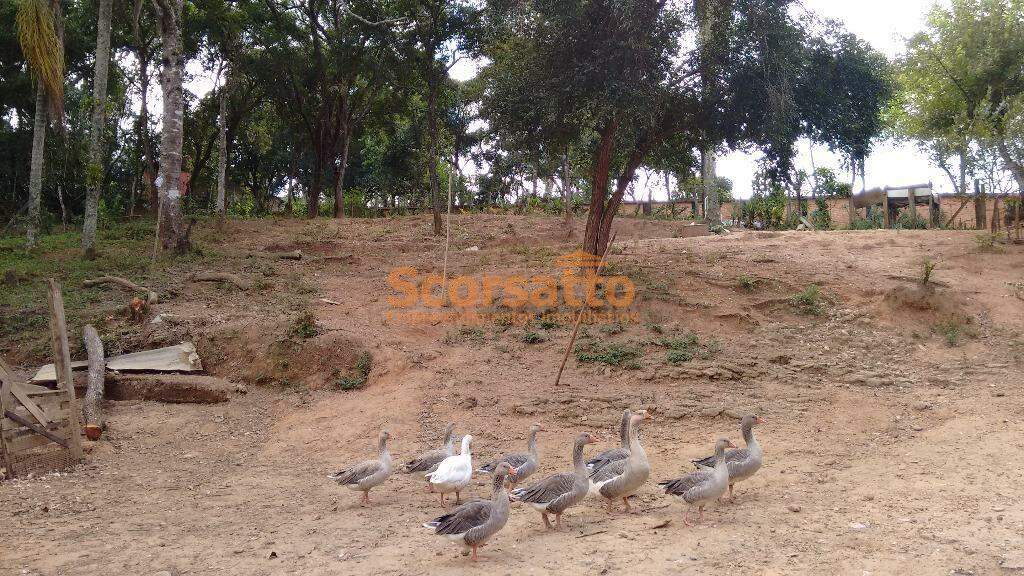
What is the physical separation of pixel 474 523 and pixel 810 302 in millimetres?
10060

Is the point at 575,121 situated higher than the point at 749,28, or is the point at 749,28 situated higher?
the point at 749,28

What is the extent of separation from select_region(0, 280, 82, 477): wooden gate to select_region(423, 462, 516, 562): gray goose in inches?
218

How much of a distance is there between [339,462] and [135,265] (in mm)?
10193

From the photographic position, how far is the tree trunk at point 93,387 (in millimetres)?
10430

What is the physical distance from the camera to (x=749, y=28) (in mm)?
14508

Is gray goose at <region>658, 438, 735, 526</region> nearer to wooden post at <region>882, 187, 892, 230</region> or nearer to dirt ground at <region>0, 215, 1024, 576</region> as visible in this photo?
dirt ground at <region>0, 215, 1024, 576</region>

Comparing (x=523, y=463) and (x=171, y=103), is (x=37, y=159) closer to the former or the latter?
(x=171, y=103)

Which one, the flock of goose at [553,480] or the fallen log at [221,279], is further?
the fallen log at [221,279]

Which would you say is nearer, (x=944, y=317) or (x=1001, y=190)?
(x=944, y=317)

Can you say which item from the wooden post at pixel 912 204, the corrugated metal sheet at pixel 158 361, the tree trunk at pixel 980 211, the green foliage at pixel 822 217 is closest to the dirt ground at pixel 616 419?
the corrugated metal sheet at pixel 158 361

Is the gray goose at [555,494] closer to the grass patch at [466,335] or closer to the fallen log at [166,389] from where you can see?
the grass patch at [466,335]

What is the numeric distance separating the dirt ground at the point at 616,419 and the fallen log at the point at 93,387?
27cm

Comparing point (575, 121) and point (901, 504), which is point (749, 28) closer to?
point (575, 121)

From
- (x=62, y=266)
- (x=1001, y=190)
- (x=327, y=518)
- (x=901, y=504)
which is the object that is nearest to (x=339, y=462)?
(x=327, y=518)
